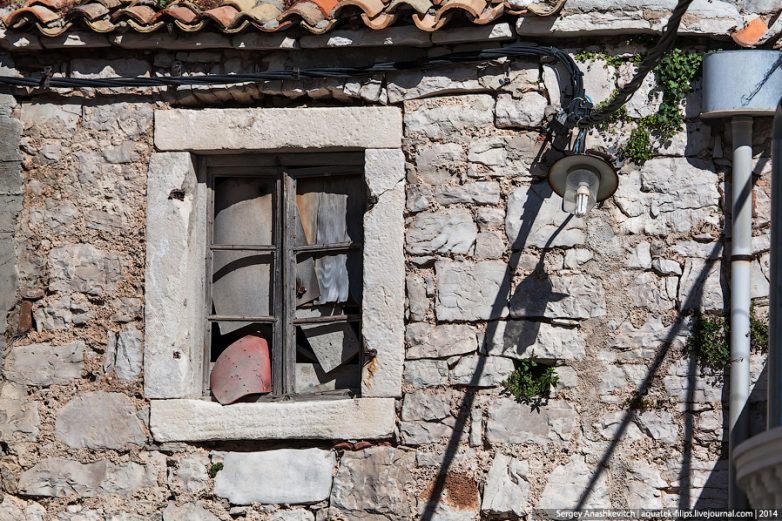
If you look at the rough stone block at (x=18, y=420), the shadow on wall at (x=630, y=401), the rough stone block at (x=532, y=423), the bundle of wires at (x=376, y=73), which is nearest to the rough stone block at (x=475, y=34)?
the bundle of wires at (x=376, y=73)

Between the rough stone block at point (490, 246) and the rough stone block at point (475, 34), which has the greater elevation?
the rough stone block at point (475, 34)

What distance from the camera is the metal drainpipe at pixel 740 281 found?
14.8 feet

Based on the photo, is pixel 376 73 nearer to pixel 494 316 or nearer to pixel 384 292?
pixel 384 292

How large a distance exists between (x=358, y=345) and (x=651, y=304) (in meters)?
1.32

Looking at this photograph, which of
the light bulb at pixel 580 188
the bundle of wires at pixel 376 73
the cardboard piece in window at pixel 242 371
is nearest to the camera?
the light bulb at pixel 580 188

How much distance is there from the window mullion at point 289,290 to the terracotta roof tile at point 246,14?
729 mm

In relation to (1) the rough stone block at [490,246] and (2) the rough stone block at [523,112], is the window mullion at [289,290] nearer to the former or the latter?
(1) the rough stone block at [490,246]

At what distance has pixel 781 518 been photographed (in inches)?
129

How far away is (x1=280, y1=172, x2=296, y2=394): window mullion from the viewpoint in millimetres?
4969

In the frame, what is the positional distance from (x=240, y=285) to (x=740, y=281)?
223 cm

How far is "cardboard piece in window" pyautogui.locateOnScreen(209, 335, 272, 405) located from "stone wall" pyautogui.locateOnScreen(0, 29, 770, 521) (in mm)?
270

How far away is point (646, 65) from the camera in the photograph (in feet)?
12.9

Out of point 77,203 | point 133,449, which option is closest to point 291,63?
point 77,203

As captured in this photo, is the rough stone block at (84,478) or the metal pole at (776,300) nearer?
the metal pole at (776,300)
